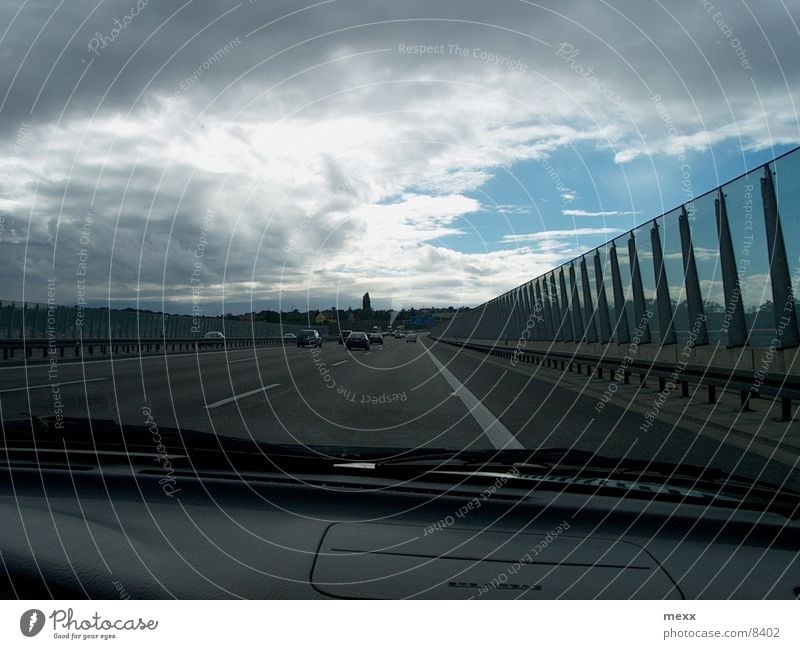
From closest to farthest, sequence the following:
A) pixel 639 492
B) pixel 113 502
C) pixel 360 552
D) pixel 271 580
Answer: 1. pixel 271 580
2. pixel 360 552
3. pixel 113 502
4. pixel 639 492

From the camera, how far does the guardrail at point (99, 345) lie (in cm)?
2627

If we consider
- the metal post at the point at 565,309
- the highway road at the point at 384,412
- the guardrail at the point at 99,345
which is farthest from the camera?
the metal post at the point at 565,309

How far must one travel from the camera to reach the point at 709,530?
2840mm

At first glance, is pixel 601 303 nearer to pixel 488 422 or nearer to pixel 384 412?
pixel 384 412

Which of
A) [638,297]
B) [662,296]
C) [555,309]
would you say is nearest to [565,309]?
[555,309]

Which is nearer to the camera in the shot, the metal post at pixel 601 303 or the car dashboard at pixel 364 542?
the car dashboard at pixel 364 542

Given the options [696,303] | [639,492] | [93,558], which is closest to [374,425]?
[639,492]

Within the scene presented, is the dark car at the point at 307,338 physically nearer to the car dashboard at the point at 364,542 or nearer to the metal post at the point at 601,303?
the metal post at the point at 601,303

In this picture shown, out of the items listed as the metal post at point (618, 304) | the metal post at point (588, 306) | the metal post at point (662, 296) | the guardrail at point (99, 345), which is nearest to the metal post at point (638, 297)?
the metal post at point (618, 304)

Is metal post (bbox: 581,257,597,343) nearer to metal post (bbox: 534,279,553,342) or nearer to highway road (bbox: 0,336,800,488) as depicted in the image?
metal post (bbox: 534,279,553,342)

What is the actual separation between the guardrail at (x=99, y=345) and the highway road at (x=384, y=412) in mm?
1935
